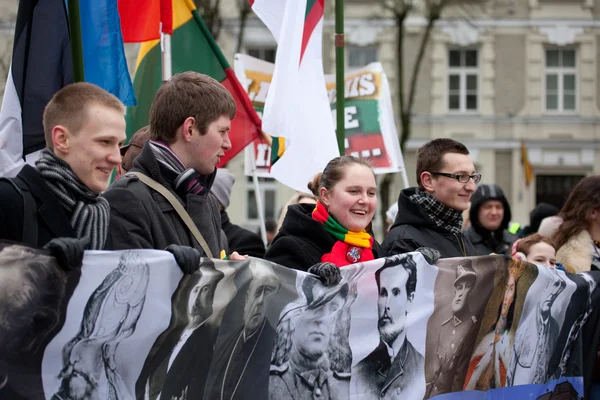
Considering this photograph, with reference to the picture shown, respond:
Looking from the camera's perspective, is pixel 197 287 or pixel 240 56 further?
pixel 240 56

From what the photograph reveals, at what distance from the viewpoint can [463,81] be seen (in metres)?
26.8

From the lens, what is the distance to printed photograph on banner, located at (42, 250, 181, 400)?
2828 mm

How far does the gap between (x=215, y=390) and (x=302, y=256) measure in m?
0.95

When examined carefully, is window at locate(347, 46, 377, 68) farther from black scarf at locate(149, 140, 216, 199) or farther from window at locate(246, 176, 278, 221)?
black scarf at locate(149, 140, 216, 199)

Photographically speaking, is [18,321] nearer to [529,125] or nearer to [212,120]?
[212,120]

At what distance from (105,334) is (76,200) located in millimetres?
444

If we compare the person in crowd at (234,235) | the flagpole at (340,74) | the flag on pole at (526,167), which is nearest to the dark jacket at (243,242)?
the person in crowd at (234,235)

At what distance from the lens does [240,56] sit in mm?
8102

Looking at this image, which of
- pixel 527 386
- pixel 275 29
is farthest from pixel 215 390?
pixel 275 29

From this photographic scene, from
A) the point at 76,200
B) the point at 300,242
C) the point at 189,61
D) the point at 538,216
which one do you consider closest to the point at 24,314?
the point at 76,200

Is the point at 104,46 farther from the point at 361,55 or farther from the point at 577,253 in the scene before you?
the point at 361,55

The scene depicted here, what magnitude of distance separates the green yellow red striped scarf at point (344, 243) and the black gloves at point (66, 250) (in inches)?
57.6

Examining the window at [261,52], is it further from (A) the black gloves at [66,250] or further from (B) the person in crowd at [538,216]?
(A) the black gloves at [66,250]

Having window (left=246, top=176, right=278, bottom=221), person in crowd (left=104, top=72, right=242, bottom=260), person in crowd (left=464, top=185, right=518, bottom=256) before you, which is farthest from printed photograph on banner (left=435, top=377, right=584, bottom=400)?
window (left=246, top=176, right=278, bottom=221)
